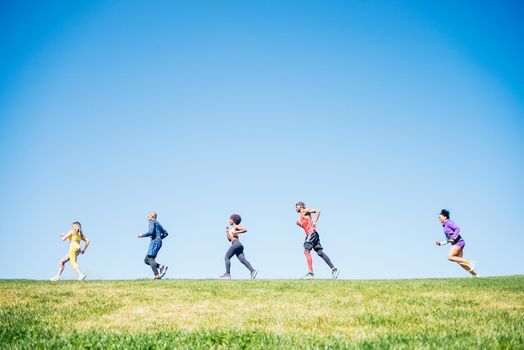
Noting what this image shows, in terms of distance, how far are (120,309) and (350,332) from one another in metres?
5.29

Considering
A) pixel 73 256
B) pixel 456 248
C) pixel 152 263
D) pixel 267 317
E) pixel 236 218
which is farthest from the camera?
pixel 236 218

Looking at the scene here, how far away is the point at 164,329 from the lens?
22.9 ft

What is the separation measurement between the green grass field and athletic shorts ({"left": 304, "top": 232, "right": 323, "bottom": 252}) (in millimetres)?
4822

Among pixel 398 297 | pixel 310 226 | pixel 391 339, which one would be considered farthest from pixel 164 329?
pixel 310 226

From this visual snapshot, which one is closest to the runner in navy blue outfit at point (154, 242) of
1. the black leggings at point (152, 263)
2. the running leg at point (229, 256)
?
the black leggings at point (152, 263)

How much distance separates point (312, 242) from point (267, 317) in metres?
9.23

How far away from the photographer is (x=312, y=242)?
54.7 feet

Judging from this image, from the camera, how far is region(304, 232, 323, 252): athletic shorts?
1667cm

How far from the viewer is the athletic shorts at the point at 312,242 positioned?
16672 mm

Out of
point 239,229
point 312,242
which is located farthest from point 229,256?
point 312,242

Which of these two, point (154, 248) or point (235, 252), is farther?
point (154, 248)

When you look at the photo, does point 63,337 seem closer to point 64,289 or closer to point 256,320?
point 256,320

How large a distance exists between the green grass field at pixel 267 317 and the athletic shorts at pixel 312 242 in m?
4.82

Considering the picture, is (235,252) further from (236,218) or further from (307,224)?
(307,224)
